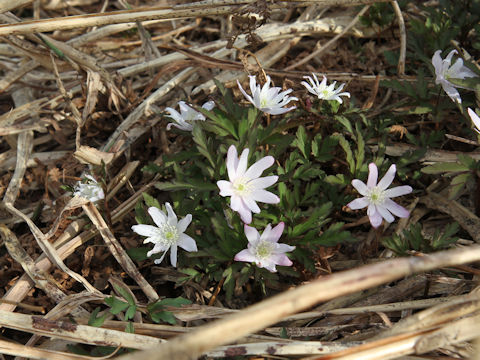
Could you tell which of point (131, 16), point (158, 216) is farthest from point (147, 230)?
point (131, 16)

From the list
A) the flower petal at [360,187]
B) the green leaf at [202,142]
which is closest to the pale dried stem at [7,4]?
the green leaf at [202,142]

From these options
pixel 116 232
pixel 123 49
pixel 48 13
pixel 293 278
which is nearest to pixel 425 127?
pixel 293 278

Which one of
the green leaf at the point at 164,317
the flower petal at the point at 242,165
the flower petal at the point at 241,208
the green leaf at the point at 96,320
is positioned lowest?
the green leaf at the point at 164,317

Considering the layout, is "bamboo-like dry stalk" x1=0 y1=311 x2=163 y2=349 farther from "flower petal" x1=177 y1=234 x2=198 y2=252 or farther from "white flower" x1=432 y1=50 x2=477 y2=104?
"white flower" x1=432 y1=50 x2=477 y2=104

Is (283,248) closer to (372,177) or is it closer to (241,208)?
(241,208)

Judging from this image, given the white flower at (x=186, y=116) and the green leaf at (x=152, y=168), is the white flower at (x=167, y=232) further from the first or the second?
the white flower at (x=186, y=116)

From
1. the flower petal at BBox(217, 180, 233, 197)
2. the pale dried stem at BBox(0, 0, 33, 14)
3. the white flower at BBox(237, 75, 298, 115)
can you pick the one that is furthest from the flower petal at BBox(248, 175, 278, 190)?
the pale dried stem at BBox(0, 0, 33, 14)
